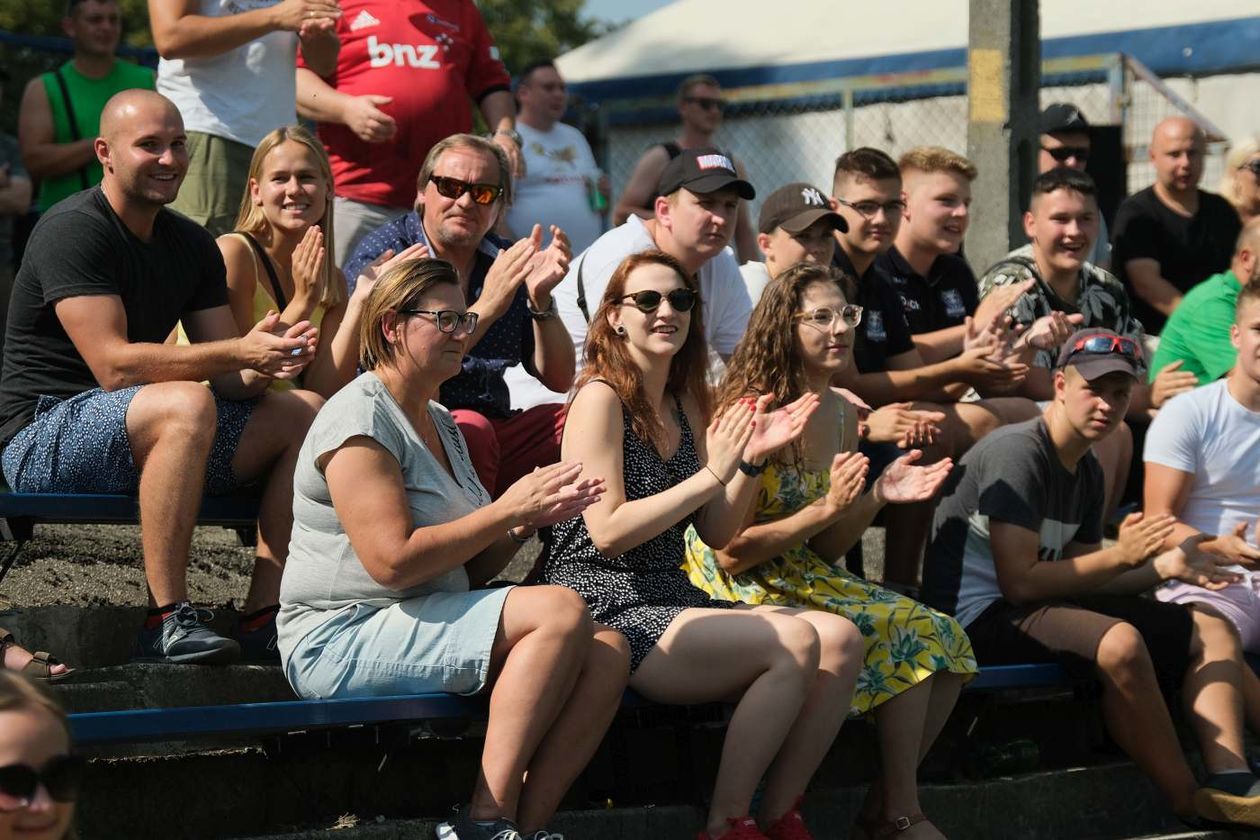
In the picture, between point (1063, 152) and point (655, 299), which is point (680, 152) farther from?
point (655, 299)

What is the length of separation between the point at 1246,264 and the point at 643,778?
3466 millimetres

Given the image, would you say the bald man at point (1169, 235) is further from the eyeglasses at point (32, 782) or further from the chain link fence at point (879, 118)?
the eyeglasses at point (32, 782)

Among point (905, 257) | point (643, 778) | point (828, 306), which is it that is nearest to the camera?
point (643, 778)

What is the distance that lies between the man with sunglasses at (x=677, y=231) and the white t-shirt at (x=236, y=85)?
50.4 inches

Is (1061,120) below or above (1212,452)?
above

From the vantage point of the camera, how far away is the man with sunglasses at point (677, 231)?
18.9ft

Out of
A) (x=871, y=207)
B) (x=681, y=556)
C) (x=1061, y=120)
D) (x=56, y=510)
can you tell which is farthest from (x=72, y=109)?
(x=1061, y=120)

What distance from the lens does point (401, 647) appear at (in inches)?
158

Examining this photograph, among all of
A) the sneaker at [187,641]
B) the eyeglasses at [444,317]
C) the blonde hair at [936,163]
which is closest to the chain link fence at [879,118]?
the blonde hair at [936,163]

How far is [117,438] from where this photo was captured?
4.52 m

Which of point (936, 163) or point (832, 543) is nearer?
point (832, 543)

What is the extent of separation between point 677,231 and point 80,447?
2.11 meters

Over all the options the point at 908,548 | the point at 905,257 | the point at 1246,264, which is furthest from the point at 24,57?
the point at 1246,264

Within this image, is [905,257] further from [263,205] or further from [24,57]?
[24,57]
